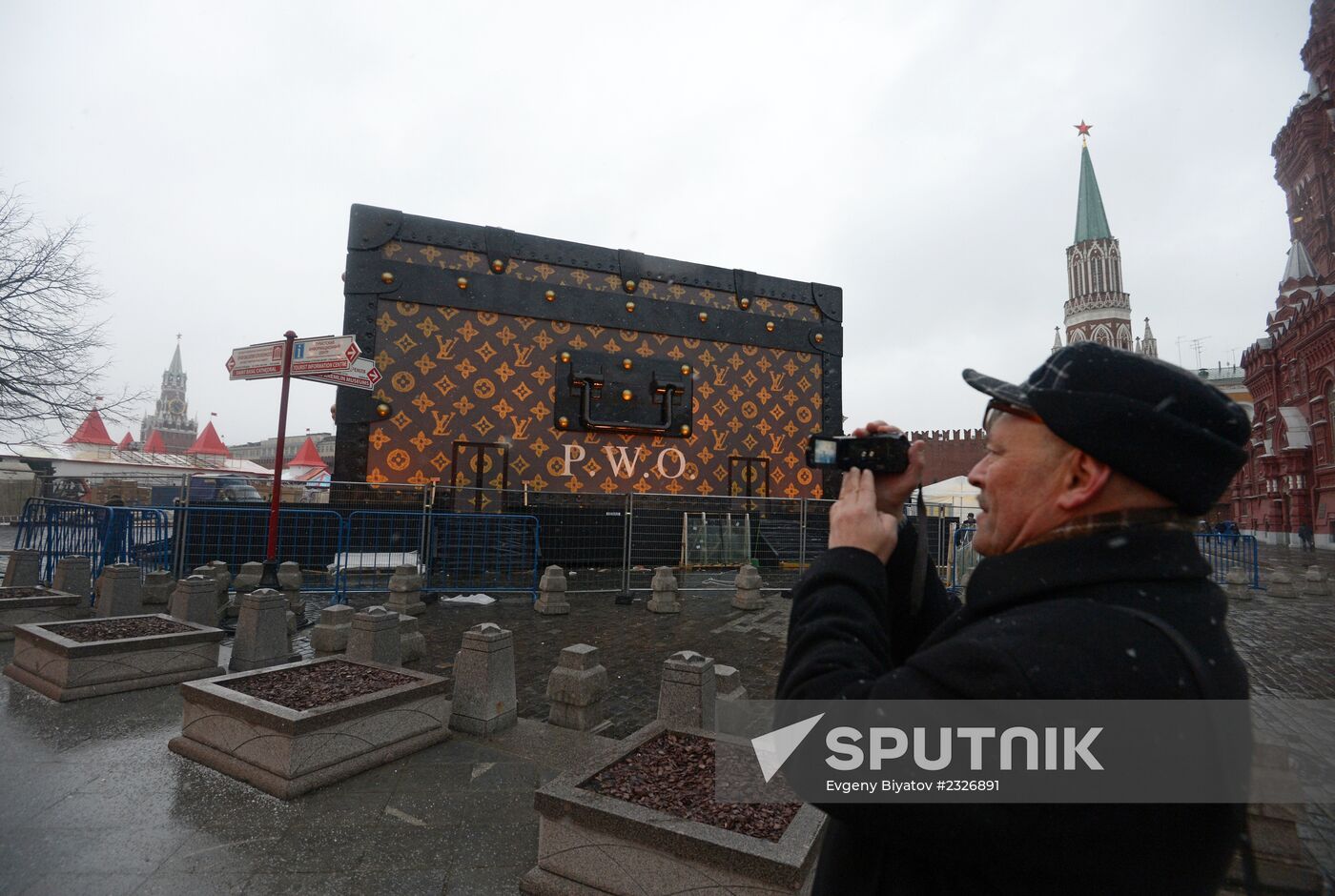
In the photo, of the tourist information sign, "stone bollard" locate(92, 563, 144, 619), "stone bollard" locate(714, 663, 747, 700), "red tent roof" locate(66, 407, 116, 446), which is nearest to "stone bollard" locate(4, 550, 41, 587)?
"stone bollard" locate(92, 563, 144, 619)

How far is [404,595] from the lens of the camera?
27.7 ft

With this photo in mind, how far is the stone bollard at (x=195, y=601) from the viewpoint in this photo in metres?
6.40

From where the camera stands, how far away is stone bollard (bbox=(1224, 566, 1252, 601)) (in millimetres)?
11359

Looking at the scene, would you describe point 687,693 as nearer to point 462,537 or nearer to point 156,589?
point 156,589

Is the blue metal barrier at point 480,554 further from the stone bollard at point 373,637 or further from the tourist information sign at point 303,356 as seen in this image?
the stone bollard at point 373,637

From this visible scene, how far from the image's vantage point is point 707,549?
13.4 m

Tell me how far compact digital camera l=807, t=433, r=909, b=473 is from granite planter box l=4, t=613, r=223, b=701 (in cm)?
606

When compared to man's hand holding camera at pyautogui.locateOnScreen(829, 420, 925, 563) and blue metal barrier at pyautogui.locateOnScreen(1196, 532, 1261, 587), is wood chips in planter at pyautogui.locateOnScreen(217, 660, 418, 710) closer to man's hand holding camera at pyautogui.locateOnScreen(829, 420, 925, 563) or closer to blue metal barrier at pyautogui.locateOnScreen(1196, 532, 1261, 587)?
man's hand holding camera at pyautogui.locateOnScreen(829, 420, 925, 563)

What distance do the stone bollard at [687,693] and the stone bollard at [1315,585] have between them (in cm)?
1431

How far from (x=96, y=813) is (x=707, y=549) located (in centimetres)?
1089

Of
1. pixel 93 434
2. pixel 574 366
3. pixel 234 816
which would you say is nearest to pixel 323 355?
pixel 234 816

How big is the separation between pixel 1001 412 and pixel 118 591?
8958 mm

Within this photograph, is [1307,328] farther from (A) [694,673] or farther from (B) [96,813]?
(B) [96,813]

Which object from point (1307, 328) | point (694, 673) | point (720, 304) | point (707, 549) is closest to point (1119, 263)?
point (1307, 328)
